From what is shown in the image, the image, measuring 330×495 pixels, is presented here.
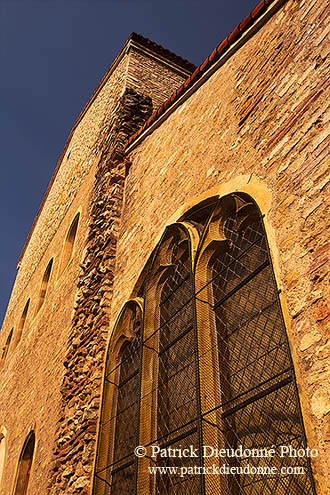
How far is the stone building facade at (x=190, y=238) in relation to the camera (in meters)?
2.62

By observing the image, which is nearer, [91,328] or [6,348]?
[91,328]

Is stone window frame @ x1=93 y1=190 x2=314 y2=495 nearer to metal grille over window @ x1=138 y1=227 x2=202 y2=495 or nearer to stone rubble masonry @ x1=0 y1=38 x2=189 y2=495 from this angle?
metal grille over window @ x1=138 y1=227 x2=202 y2=495

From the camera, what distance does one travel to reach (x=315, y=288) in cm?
246

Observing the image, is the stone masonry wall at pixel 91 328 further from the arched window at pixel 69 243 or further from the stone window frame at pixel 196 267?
the arched window at pixel 69 243

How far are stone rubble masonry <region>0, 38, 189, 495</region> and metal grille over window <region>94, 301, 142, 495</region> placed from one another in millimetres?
180

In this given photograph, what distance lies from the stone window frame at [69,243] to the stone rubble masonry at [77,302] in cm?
19

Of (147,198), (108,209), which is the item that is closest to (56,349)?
(108,209)

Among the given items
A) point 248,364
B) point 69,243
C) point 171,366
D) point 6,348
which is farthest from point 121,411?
point 6,348

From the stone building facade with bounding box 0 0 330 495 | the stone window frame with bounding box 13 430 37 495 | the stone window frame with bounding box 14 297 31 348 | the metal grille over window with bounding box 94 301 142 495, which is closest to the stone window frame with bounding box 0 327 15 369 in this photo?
the stone window frame with bounding box 14 297 31 348

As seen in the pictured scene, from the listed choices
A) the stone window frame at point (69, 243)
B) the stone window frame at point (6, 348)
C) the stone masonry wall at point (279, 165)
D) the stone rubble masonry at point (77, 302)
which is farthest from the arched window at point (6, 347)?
the stone masonry wall at point (279, 165)

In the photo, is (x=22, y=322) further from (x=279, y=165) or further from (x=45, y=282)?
(x=279, y=165)

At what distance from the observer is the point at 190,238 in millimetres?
3984

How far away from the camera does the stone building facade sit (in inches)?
103

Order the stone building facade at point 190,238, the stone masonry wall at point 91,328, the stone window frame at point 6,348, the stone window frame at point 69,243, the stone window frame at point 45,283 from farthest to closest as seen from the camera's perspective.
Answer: the stone window frame at point 6,348, the stone window frame at point 45,283, the stone window frame at point 69,243, the stone masonry wall at point 91,328, the stone building facade at point 190,238
